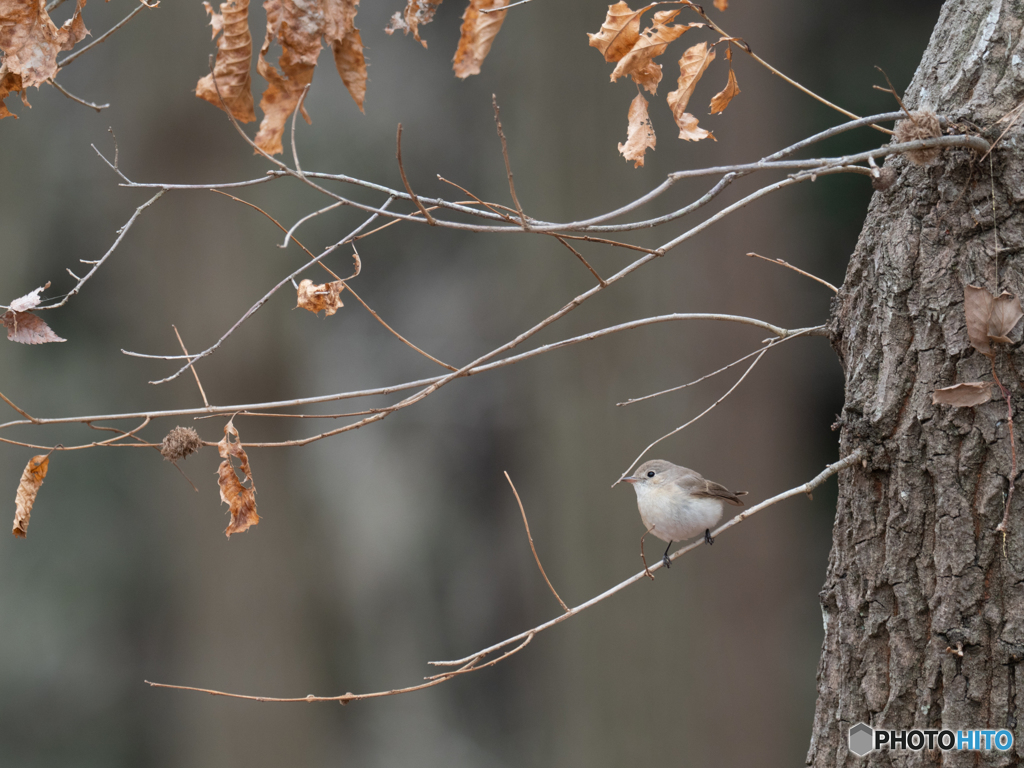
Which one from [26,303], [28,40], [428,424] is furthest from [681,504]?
[428,424]

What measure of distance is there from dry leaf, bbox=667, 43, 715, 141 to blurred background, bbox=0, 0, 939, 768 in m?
2.96

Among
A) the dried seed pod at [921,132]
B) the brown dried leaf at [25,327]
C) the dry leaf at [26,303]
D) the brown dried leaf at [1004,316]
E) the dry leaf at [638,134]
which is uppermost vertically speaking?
the dry leaf at [638,134]

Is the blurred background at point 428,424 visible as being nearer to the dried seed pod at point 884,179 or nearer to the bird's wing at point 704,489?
the bird's wing at point 704,489

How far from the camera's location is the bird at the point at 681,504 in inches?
98.7

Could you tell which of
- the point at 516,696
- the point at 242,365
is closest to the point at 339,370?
the point at 242,365

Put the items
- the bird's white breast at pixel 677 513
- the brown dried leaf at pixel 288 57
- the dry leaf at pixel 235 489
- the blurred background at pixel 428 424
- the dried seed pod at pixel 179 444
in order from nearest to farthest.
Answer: the brown dried leaf at pixel 288 57 < the dried seed pod at pixel 179 444 < the dry leaf at pixel 235 489 < the bird's white breast at pixel 677 513 < the blurred background at pixel 428 424

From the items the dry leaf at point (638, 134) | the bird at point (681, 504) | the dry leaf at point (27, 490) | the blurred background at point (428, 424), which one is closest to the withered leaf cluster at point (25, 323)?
the dry leaf at point (27, 490)

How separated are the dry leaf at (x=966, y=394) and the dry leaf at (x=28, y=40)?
1973 mm

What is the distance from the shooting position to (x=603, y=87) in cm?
494

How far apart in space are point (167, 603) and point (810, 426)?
15.1ft

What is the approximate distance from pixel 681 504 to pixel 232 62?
6.03 ft

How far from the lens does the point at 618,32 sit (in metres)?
1.66

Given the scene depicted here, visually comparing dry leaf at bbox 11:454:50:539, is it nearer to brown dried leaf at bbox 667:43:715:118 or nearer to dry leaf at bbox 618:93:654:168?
dry leaf at bbox 618:93:654:168

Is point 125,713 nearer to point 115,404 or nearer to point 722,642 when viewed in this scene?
point 115,404
